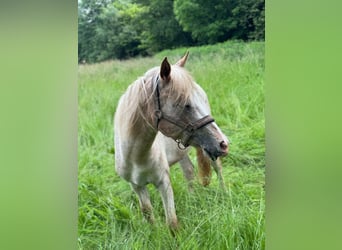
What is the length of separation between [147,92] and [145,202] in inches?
15.4

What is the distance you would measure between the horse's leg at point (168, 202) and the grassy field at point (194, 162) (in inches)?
0.8

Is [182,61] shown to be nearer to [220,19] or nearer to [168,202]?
[220,19]

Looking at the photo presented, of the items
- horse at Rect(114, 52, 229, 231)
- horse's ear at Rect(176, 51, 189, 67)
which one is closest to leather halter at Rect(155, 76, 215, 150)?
horse at Rect(114, 52, 229, 231)

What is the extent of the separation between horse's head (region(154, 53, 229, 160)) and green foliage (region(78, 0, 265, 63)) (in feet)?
0.62

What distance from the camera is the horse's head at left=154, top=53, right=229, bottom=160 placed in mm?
1335

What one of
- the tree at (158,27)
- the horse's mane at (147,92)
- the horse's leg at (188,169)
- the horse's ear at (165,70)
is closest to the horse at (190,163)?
the horse's leg at (188,169)

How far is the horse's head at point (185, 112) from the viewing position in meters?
1.33

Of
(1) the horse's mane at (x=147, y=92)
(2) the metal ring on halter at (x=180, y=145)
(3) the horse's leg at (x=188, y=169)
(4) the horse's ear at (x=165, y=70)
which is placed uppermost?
(4) the horse's ear at (x=165, y=70)

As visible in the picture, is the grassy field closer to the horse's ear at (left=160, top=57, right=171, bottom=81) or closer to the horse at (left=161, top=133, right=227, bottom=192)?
the horse at (left=161, top=133, right=227, bottom=192)

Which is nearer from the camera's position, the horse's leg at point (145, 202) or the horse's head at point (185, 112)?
the horse's head at point (185, 112)

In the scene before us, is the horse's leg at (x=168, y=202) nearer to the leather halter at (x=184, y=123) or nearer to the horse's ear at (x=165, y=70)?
the leather halter at (x=184, y=123)

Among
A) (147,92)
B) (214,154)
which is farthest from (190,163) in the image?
(147,92)

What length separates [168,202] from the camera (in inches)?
57.7
